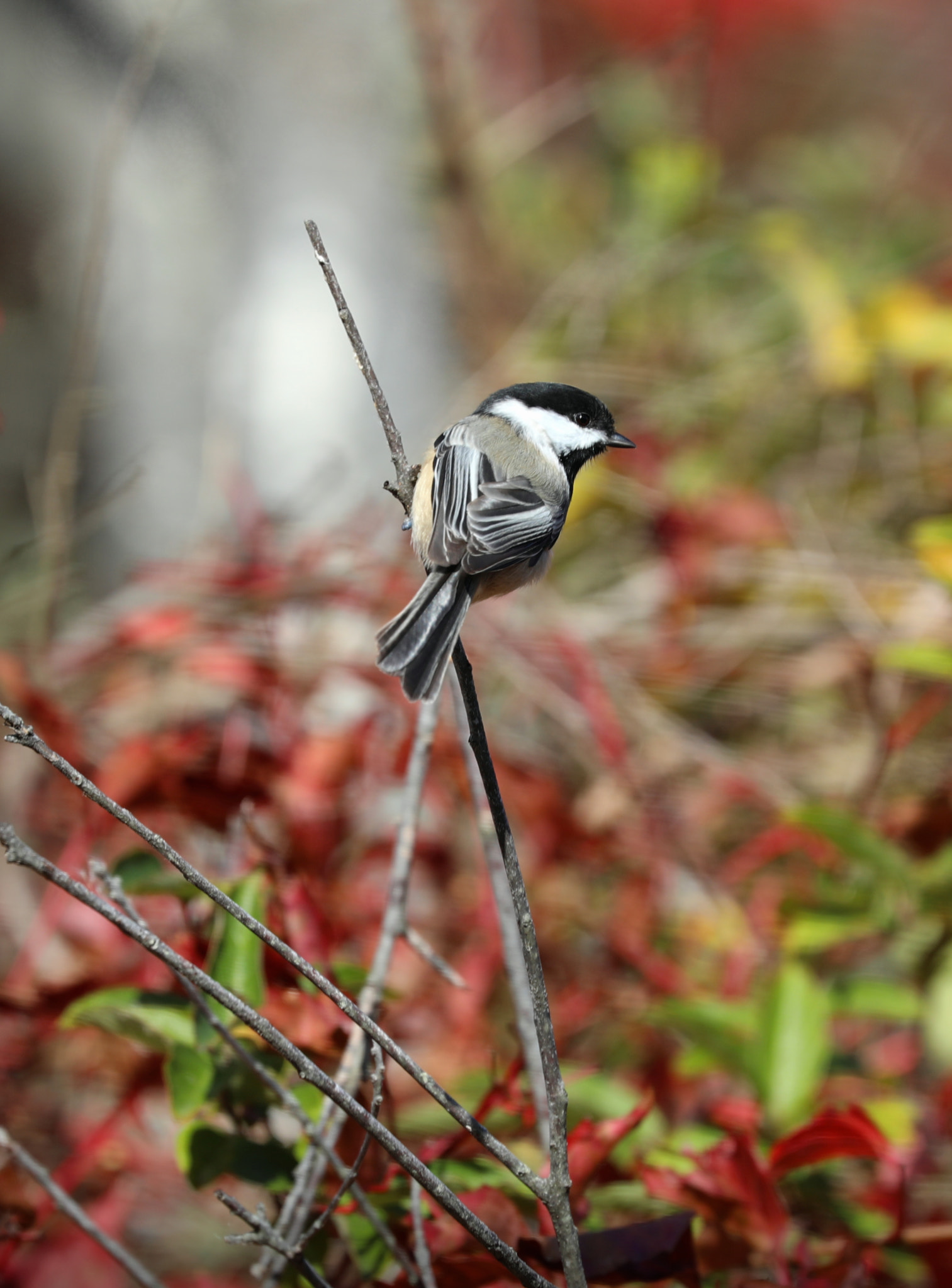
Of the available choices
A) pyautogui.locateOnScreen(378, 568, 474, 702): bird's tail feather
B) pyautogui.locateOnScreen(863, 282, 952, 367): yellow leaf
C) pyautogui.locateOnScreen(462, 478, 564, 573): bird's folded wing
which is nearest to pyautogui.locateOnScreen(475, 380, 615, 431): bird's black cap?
pyautogui.locateOnScreen(462, 478, 564, 573): bird's folded wing

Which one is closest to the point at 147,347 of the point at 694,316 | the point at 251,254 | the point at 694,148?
the point at 251,254

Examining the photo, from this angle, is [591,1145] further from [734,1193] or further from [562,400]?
[562,400]

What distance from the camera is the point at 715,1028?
1.16m

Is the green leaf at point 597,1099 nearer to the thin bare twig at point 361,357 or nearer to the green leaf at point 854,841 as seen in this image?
the green leaf at point 854,841

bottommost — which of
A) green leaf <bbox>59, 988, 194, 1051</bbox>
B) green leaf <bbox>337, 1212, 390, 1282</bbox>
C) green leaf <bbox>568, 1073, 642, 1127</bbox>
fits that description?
green leaf <bbox>568, 1073, 642, 1127</bbox>

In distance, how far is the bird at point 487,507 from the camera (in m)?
0.83

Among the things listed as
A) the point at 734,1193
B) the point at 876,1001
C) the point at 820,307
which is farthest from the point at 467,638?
the point at 820,307

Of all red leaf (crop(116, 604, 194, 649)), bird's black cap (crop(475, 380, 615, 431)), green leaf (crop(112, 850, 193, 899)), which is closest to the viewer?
green leaf (crop(112, 850, 193, 899))

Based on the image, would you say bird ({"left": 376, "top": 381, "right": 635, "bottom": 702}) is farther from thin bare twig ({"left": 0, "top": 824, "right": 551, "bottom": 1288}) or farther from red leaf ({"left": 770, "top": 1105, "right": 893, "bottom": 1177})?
red leaf ({"left": 770, "top": 1105, "right": 893, "bottom": 1177})

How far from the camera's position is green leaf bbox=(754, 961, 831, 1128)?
1.07 metres

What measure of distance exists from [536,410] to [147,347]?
2.24 m

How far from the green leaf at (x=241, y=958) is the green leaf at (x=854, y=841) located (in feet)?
2.22

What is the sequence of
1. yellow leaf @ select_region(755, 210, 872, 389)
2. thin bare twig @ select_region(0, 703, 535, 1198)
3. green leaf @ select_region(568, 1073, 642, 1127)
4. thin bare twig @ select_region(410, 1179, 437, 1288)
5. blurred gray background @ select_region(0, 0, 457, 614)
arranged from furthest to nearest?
blurred gray background @ select_region(0, 0, 457, 614)
yellow leaf @ select_region(755, 210, 872, 389)
green leaf @ select_region(568, 1073, 642, 1127)
thin bare twig @ select_region(410, 1179, 437, 1288)
thin bare twig @ select_region(0, 703, 535, 1198)

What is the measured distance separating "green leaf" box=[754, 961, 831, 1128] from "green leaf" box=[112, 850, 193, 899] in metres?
0.61
